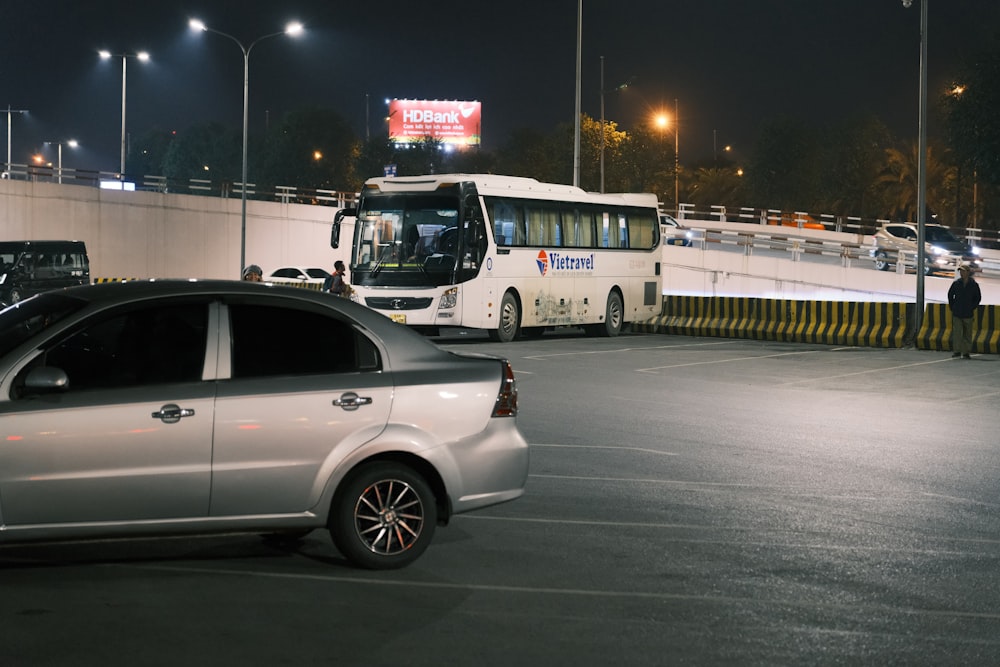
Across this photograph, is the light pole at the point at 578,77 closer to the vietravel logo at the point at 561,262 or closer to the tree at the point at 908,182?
the vietravel logo at the point at 561,262

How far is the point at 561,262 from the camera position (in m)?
32.3

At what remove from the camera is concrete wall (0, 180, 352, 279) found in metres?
59.0

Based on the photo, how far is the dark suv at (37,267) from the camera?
33.8 metres

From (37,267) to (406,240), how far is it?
34.7 feet

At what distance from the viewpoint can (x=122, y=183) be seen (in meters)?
65.2

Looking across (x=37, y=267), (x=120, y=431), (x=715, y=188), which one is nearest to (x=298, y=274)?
(x=37, y=267)

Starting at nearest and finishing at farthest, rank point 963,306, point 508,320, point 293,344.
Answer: point 293,344 < point 963,306 < point 508,320

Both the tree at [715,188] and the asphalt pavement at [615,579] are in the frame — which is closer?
the asphalt pavement at [615,579]

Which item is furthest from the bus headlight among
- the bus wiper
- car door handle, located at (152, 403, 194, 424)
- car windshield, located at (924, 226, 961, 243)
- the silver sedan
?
car windshield, located at (924, 226, 961, 243)

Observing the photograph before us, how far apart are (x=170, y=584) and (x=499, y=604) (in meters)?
1.72

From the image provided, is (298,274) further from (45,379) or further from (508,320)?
(45,379)

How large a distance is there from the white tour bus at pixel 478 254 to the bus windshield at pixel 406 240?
21mm

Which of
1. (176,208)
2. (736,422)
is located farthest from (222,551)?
(176,208)

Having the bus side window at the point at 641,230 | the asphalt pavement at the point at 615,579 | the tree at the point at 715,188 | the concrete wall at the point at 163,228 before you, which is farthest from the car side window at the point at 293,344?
the tree at the point at 715,188
